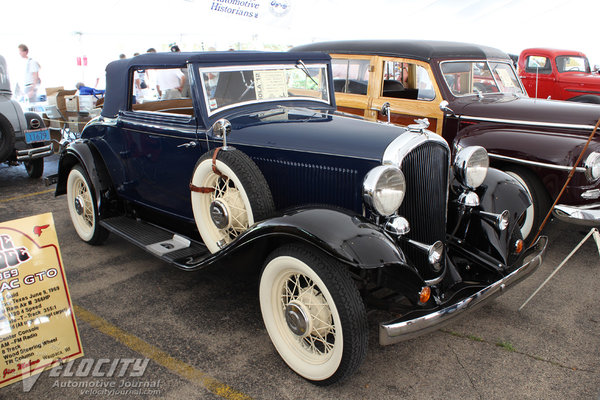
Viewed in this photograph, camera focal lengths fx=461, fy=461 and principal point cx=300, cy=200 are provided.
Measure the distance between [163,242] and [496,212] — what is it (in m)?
2.34

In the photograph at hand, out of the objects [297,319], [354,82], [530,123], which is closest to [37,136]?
[354,82]

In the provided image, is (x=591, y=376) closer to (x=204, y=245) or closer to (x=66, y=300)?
(x=204, y=245)

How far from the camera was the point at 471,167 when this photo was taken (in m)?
2.91

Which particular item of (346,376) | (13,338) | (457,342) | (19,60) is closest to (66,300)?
(13,338)

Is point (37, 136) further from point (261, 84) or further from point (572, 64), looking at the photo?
point (572, 64)

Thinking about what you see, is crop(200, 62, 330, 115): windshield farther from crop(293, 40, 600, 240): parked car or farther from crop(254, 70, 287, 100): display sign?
crop(293, 40, 600, 240): parked car

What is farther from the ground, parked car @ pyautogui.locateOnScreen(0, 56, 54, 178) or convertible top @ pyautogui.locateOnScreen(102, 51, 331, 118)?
convertible top @ pyautogui.locateOnScreen(102, 51, 331, 118)

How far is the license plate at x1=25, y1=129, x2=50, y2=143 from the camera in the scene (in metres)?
6.38

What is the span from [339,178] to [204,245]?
4.05 ft

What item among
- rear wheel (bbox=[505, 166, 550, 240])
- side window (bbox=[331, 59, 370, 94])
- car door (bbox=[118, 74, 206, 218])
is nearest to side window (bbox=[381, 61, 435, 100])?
side window (bbox=[331, 59, 370, 94])

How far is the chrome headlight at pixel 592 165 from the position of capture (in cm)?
383

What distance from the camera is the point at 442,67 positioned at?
5098 mm

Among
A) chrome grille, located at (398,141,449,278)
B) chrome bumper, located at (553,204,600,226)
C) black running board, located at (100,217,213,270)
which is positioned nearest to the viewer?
chrome grille, located at (398,141,449,278)

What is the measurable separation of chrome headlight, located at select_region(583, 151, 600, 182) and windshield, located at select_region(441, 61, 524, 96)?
1.67m
